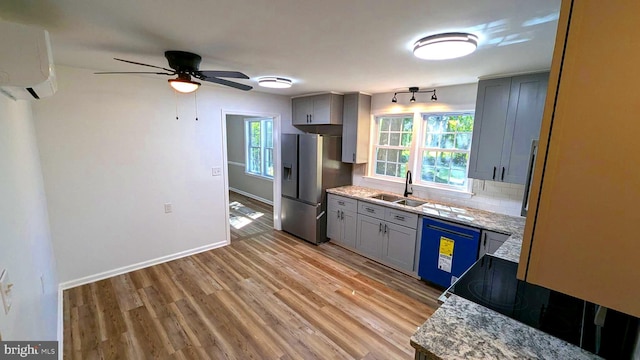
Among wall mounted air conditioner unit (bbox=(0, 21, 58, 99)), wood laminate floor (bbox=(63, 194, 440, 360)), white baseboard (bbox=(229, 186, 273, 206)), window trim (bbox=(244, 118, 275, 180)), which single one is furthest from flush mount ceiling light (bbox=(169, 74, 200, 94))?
white baseboard (bbox=(229, 186, 273, 206))

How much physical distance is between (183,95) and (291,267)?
2594mm

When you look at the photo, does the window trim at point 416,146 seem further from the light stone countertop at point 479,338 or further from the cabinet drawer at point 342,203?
the light stone countertop at point 479,338

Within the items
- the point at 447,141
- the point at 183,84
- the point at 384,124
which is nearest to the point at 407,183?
the point at 447,141

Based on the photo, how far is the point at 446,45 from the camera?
163 centimetres

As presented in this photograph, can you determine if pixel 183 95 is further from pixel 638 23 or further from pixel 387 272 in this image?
pixel 638 23

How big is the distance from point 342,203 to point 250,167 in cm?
369

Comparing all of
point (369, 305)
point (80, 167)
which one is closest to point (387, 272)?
point (369, 305)

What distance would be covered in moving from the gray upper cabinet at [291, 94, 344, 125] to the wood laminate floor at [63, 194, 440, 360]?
206 cm

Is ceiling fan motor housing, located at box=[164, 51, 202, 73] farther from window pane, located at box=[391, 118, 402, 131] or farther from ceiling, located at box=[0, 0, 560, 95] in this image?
window pane, located at box=[391, 118, 402, 131]

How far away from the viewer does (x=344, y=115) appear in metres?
4.07

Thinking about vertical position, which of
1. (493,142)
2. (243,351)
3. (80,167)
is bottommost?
(243,351)

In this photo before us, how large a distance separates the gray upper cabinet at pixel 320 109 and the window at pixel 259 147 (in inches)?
68.1

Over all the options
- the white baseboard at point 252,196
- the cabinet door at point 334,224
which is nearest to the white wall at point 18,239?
the cabinet door at point 334,224

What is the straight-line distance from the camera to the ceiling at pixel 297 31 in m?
1.30
